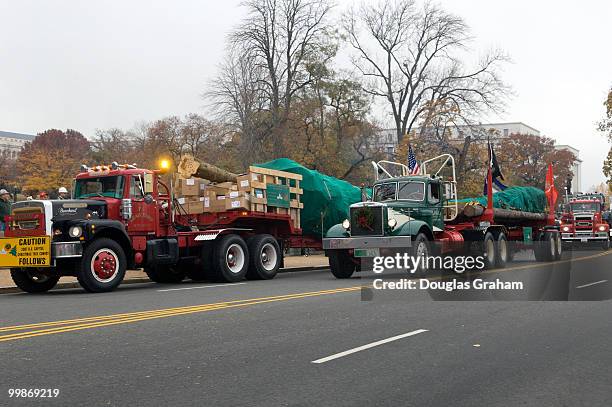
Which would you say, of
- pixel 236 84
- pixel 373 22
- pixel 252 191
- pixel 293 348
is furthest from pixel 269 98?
pixel 293 348

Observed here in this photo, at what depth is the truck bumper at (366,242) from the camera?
16344 mm

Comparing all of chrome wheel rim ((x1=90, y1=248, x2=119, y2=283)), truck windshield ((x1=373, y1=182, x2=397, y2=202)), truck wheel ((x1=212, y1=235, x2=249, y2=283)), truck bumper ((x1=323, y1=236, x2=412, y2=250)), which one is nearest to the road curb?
chrome wheel rim ((x1=90, y1=248, x2=119, y2=283))

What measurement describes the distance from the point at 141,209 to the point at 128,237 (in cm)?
106

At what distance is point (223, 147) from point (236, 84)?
18.5 feet

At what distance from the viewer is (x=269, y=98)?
41469mm

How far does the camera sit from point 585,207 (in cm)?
3856

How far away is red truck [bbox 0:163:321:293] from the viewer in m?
14.6

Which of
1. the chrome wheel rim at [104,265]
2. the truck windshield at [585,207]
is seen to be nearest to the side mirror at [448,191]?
the chrome wheel rim at [104,265]

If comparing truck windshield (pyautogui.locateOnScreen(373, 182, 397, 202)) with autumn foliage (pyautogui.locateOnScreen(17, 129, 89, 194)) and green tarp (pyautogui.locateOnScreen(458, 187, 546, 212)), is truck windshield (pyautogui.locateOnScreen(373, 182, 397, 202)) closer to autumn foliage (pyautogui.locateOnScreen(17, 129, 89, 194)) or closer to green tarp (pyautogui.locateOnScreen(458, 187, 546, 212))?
green tarp (pyautogui.locateOnScreen(458, 187, 546, 212))

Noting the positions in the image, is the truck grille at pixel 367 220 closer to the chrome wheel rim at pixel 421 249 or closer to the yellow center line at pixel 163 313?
the chrome wheel rim at pixel 421 249

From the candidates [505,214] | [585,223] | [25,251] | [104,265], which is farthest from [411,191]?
[585,223]

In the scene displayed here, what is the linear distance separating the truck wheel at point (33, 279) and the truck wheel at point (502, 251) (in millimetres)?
12404

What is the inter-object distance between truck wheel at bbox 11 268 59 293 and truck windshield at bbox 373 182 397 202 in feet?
28.5

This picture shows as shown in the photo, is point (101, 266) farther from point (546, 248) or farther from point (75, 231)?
point (546, 248)
